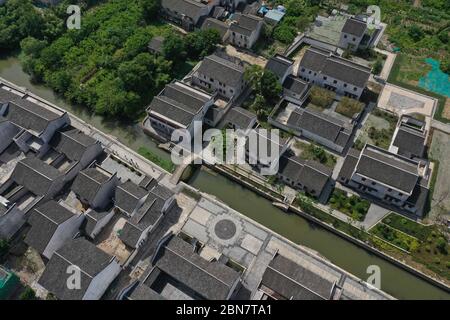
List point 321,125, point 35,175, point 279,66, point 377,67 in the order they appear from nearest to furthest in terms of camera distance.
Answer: point 35,175
point 321,125
point 279,66
point 377,67

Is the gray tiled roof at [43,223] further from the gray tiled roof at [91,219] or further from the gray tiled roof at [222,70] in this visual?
the gray tiled roof at [222,70]

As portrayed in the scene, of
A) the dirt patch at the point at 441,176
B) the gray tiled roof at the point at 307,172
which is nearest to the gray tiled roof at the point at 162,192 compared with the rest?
the gray tiled roof at the point at 307,172

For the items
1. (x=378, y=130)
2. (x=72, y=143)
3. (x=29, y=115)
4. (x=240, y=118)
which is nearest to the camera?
(x=72, y=143)

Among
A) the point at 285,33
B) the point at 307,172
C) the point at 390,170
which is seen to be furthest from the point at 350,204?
the point at 285,33

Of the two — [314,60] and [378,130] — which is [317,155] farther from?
[314,60]

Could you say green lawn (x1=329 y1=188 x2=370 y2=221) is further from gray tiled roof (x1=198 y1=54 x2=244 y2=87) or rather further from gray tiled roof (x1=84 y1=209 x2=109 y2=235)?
gray tiled roof (x1=84 y1=209 x2=109 y2=235)
